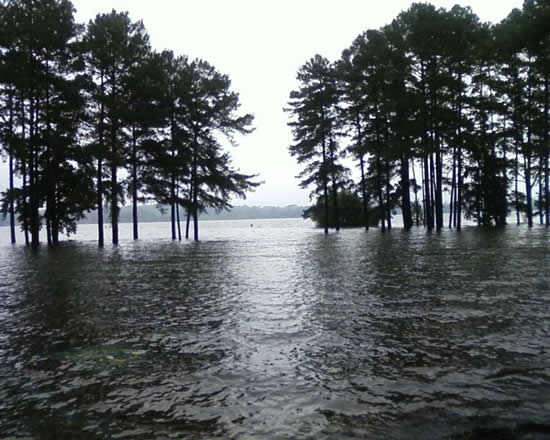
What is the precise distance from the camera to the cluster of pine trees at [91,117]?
1867cm

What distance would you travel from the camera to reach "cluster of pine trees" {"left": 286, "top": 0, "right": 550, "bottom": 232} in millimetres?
23047

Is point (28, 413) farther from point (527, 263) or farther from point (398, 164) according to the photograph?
point (398, 164)

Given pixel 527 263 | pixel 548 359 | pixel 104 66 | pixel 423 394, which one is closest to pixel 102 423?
pixel 423 394

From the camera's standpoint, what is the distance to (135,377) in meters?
2.65

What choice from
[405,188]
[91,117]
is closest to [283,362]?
[91,117]

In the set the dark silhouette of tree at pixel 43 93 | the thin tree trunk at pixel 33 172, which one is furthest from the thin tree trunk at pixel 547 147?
the thin tree trunk at pixel 33 172

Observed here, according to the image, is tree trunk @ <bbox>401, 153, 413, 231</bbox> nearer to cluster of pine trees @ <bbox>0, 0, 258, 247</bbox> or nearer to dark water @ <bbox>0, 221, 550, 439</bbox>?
cluster of pine trees @ <bbox>0, 0, 258, 247</bbox>

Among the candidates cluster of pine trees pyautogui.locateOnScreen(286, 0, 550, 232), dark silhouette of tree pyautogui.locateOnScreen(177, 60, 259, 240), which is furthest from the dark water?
dark silhouette of tree pyautogui.locateOnScreen(177, 60, 259, 240)

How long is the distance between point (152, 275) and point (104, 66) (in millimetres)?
18007

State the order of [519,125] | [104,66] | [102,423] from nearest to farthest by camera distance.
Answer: [102,423], [104,66], [519,125]

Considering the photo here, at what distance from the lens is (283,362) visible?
2840 mm

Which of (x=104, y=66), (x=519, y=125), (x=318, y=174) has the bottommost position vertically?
(x=318, y=174)

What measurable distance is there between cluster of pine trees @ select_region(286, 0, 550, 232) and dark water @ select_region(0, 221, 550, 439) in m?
16.2

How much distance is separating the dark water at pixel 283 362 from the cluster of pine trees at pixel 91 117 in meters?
17.2
